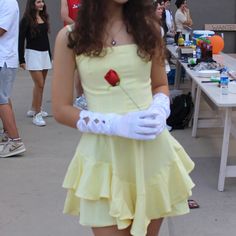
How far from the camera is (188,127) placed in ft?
20.0

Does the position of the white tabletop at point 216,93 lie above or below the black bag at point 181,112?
above

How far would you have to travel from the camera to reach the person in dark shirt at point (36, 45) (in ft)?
19.3

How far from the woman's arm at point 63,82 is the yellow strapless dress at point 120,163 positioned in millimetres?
42

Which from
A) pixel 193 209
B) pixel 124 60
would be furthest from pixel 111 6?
pixel 193 209

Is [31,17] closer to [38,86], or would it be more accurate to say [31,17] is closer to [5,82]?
[38,86]

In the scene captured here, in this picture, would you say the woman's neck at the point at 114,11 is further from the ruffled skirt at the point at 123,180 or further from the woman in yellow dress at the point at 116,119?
the ruffled skirt at the point at 123,180

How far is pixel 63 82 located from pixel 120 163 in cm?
37

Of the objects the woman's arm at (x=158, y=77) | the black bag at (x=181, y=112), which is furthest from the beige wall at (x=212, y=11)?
the woman's arm at (x=158, y=77)

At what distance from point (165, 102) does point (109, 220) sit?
20.3 inches

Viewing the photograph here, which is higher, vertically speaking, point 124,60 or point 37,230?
point 124,60

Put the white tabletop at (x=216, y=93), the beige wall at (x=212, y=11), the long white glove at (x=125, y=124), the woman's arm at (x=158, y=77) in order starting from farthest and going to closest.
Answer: the beige wall at (x=212, y=11) < the white tabletop at (x=216, y=93) < the woman's arm at (x=158, y=77) < the long white glove at (x=125, y=124)

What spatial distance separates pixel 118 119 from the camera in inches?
69.1

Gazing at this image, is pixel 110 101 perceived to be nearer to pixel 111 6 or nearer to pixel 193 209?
pixel 111 6

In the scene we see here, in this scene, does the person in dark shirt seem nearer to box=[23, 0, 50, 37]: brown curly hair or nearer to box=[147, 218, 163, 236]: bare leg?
box=[23, 0, 50, 37]: brown curly hair
